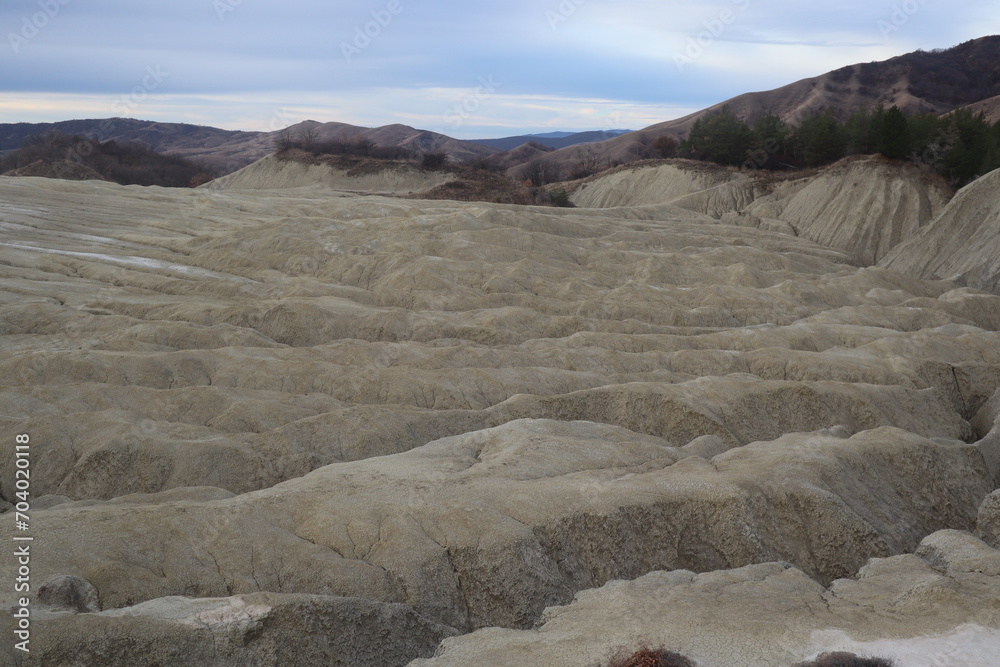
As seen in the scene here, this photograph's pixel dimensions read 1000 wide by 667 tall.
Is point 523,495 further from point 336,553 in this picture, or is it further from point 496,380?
point 496,380

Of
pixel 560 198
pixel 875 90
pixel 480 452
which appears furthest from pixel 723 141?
pixel 875 90

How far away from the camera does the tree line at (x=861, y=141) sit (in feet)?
171

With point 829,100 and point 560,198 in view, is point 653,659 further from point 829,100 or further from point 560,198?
point 829,100

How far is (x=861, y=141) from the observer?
195 feet

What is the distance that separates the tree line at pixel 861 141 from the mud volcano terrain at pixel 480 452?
637 inches

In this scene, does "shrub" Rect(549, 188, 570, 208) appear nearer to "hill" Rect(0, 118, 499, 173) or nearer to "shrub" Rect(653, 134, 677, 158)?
"shrub" Rect(653, 134, 677, 158)

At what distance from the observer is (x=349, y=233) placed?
4088cm

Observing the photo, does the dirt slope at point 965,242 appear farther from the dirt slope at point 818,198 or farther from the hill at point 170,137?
the hill at point 170,137

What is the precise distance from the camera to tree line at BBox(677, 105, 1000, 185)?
52.2 m

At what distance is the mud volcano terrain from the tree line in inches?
637

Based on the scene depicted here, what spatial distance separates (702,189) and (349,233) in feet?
127

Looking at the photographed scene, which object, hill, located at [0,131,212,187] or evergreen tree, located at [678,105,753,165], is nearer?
evergreen tree, located at [678,105,753,165]

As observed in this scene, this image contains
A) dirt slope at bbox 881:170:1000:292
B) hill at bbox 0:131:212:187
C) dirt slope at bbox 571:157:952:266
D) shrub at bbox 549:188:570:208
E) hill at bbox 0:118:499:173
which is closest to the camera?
dirt slope at bbox 881:170:1000:292

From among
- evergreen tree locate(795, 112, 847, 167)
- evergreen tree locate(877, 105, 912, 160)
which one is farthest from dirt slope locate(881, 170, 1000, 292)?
evergreen tree locate(795, 112, 847, 167)
